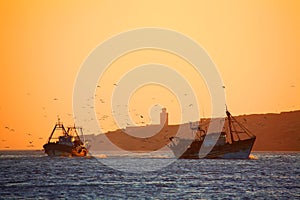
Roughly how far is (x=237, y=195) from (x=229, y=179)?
2899cm

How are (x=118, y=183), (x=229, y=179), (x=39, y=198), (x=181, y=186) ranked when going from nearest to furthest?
1. (x=39, y=198)
2. (x=181, y=186)
3. (x=118, y=183)
4. (x=229, y=179)

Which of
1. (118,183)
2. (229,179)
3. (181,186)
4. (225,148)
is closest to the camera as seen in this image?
(181,186)

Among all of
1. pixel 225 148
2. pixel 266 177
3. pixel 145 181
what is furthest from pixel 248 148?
pixel 145 181

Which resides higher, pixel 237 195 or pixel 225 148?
pixel 225 148

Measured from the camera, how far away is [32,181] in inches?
4424

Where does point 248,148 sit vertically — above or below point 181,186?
above

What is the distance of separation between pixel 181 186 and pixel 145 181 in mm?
12740

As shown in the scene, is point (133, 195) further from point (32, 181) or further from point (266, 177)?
point (266, 177)

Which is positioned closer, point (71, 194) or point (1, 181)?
point (71, 194)

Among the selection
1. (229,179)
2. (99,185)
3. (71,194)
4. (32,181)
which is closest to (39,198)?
(71,194)

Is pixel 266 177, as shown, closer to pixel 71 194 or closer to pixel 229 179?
pixel 229 179

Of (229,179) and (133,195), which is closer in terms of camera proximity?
(133,195)

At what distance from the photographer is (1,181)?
373 feet

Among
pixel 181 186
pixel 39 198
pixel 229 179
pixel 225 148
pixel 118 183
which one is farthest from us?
pixel 225 148
